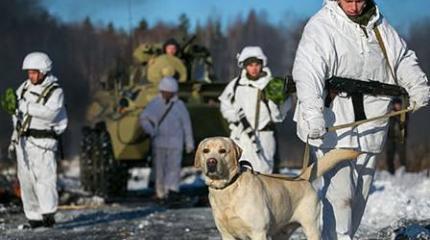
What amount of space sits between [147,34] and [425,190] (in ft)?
82.0

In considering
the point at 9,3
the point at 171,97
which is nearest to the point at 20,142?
the point at 171,97

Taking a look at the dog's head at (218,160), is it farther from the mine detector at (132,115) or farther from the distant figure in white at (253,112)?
the mine detector at (132,115)

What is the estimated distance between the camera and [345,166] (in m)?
7.79

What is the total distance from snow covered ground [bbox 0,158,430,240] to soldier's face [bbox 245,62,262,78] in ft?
5.69

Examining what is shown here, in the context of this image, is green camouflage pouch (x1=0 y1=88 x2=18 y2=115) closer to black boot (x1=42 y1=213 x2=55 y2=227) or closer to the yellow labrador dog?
black boot (x1=42 y1=213 x2=55 y2=227)

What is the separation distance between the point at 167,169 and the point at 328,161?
934 centimetres

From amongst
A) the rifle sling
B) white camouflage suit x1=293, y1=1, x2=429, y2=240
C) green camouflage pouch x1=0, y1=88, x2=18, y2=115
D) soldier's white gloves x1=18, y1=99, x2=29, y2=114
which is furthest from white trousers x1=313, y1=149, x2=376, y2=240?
green camouflage pouch x1=0, y1=88, x2=18, y2=115

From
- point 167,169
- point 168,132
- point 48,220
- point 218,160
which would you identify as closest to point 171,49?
point 168,132

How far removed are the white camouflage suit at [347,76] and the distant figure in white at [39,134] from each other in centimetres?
462

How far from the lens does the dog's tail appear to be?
301 inches

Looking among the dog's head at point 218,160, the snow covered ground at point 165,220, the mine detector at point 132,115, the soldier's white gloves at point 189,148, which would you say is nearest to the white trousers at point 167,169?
the soldier's white gloves at point 189,148

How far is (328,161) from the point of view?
767cm

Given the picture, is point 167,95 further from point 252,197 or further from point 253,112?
point 252,197

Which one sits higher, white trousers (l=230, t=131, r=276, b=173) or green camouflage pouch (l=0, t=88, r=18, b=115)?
green camouflage pouch (l=0, t=88, r=18, b=115)
